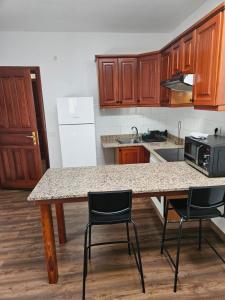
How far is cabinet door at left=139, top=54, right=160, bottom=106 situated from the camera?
10.5ft

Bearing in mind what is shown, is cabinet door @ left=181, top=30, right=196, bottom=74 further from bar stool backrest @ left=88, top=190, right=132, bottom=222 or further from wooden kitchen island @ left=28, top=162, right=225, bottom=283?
bar stool backrest @ left=88, top=190, right=132, bottom=222

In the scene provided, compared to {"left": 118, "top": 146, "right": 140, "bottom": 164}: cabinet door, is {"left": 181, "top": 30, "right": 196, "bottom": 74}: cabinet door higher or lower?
higher

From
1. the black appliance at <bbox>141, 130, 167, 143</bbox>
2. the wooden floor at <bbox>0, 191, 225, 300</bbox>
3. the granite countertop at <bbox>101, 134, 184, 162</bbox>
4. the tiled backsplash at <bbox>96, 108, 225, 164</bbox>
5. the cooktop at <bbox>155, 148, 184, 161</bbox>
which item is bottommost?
the wooden floor at <bbox>0, 191, 225, 300</bbox>

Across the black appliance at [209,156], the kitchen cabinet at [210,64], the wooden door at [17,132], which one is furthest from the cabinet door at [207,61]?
the wooden door at [17,132]

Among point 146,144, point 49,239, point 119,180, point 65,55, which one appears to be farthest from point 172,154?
point 65,55

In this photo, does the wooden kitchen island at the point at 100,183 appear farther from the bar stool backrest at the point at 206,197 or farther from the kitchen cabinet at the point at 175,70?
the kitchen cabinet at the point at 175,70

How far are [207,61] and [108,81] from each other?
1.92 m

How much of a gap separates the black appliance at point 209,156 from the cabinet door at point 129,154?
1.51 m

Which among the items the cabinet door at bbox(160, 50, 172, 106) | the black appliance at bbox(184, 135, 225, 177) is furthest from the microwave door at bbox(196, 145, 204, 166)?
the cabinet door at bbox(160, 50, 172, 106)

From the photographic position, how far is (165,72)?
2.97 meters

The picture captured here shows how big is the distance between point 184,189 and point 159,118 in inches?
103

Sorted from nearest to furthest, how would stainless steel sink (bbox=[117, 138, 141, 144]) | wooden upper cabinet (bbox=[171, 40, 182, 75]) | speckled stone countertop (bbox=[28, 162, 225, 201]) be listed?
Result: speckled stone countertop (bbox=[28, 162, 225, 201]) < wooden upper cabinet (bbox=[171, 40, 182, 75]) < stainless steel sink (bbox=[117, 138, 141, 144])

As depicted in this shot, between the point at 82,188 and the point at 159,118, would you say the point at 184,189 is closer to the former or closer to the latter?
the point at 82,188

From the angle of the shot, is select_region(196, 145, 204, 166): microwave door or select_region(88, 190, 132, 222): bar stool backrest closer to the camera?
A: select_region(88, 190, 132, 222): bar stool backrest
